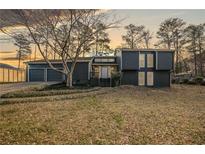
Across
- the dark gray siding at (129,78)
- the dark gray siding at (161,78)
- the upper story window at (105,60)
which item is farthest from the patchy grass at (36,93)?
the dark gray siding at (161,78)

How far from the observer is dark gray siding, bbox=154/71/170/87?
851 cm

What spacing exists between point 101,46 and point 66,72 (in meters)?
1.29

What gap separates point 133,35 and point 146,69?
3.51 m

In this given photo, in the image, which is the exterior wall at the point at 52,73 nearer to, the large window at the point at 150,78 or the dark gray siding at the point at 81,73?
the dark gray siding at the point at 81,73

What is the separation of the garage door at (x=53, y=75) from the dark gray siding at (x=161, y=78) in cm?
313

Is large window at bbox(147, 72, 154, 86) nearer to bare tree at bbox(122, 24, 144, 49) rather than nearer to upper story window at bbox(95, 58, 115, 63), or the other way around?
upper story window at bbox(95, 58, 115, 63)

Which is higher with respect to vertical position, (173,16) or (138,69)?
(173,16)

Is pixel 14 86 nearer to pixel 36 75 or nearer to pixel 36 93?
pixel 36 93

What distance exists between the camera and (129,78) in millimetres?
8438

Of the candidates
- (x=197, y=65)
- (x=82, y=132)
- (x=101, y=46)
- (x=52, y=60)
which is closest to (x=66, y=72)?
(x=52, y=60)

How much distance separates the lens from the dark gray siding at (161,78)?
335 inches

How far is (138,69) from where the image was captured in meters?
8.85
